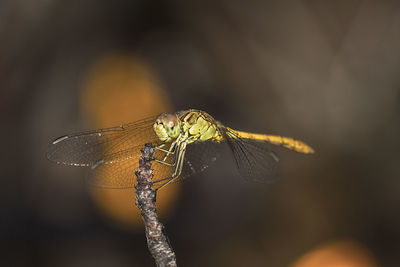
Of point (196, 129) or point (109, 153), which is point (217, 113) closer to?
point (196, 129)

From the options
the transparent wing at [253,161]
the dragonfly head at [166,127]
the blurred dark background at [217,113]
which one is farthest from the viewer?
the blurred dark background at [217,113]

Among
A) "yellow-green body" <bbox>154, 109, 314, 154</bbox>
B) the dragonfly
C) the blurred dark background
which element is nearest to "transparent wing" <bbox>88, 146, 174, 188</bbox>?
the dragonfly

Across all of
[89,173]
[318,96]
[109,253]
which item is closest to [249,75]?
[318,96]

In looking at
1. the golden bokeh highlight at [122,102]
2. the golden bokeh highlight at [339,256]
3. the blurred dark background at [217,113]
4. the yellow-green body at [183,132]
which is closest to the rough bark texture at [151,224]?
the yellow-green body at [183,132]

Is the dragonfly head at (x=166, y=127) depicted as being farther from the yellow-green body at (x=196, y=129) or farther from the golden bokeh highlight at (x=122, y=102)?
the golden bokeh highlight at (x=122, y=102)

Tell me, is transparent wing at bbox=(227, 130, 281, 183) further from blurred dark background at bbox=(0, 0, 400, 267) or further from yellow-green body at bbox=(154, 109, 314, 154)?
blurred dark background at bbox=(0, 0, 400, 267)

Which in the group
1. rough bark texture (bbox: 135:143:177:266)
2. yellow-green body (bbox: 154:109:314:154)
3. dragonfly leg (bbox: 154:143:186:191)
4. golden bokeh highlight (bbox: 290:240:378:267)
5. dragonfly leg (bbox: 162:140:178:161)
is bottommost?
golden bokeh highlight (bbox: 290:240:378:267)

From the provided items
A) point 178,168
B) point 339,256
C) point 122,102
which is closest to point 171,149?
point 178,168

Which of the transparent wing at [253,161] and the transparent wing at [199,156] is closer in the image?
the transparent wing at [199,156]
